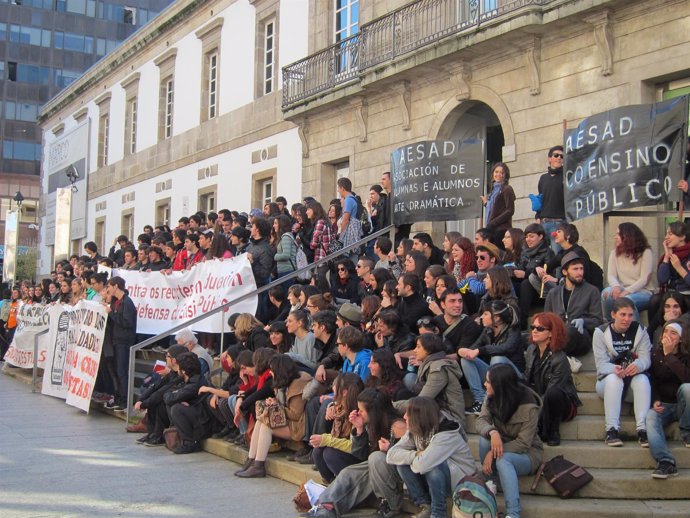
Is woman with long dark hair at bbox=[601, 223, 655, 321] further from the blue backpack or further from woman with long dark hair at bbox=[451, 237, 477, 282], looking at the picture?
the blue backpack

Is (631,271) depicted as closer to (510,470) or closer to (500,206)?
(500,206)

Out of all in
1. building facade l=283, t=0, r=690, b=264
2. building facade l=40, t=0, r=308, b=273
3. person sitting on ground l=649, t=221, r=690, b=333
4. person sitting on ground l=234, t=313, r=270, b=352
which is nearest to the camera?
person sitting on ground l=649, t=221, r=690, b=333

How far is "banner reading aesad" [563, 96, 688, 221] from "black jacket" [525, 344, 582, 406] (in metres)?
2.08

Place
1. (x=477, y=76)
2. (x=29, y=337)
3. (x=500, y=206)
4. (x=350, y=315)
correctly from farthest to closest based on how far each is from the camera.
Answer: (x=29, y=337), (x=477, y=76), (x=500, y=206), (x=350, y=315)

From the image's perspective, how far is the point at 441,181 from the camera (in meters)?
10.4

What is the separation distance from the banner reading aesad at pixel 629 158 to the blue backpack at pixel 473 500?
3.62m

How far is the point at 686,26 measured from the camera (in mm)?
10828

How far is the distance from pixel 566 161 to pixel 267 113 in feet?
43.9

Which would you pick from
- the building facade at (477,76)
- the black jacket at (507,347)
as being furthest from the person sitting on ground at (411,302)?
the building facade at (477,76)

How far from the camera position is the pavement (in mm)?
6707

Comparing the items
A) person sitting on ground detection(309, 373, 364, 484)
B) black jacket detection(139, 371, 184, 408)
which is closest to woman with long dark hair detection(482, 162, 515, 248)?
person sitting on ground detection(309, 373, 364, 484)

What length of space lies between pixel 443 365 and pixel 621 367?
1.50 metres

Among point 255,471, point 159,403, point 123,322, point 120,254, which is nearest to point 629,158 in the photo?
point 255,471

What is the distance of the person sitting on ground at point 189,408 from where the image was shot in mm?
9188
